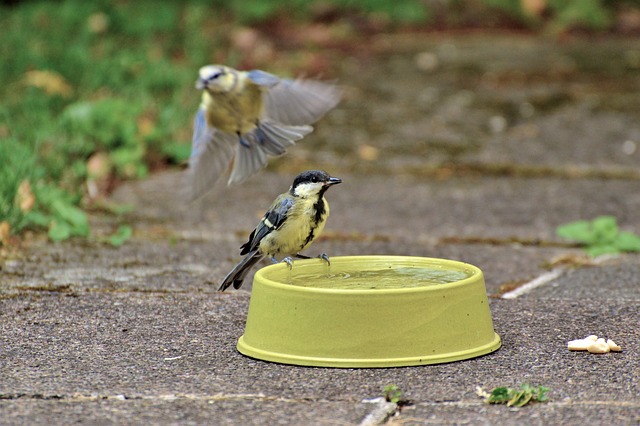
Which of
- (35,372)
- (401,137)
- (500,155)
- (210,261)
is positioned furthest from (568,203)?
(35,372)

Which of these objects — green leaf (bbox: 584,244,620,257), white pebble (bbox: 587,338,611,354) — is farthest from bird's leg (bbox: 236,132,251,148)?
white pebble (bbox: 587,338,611,354)

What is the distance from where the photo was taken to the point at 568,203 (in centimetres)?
537

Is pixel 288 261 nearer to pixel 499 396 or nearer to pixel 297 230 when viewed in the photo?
pixel 297 230

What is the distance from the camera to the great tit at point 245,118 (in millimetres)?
4055

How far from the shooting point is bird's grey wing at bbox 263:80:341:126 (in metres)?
3.97

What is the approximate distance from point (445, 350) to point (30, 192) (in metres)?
2.41

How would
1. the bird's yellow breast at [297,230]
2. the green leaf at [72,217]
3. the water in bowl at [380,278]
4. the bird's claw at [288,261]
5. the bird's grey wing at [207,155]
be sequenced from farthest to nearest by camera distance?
the green leaf at [72,217] < the bird's grey wing at [207,155] < the bird's yellow breast at [297,230] < the bird's claw at [288,261] < the water in bowl at [380,278]

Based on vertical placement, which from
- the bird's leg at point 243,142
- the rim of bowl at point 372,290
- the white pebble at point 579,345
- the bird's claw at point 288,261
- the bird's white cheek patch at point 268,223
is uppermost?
the bird's leg at point 243,142

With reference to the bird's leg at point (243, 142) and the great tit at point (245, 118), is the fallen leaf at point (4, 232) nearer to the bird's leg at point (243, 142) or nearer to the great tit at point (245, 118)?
the great tit at point (245, 118)

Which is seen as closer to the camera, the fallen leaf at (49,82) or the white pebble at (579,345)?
the white pebble at (579,345)

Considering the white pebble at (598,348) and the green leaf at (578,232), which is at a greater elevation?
the green leaf at (578,232)

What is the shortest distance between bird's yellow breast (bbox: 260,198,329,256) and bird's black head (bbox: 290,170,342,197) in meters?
0.03

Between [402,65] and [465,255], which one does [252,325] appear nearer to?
[465,255]

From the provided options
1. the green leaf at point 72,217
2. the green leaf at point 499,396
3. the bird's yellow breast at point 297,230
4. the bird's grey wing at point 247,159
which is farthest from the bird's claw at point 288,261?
the green leaf at point 72,217
